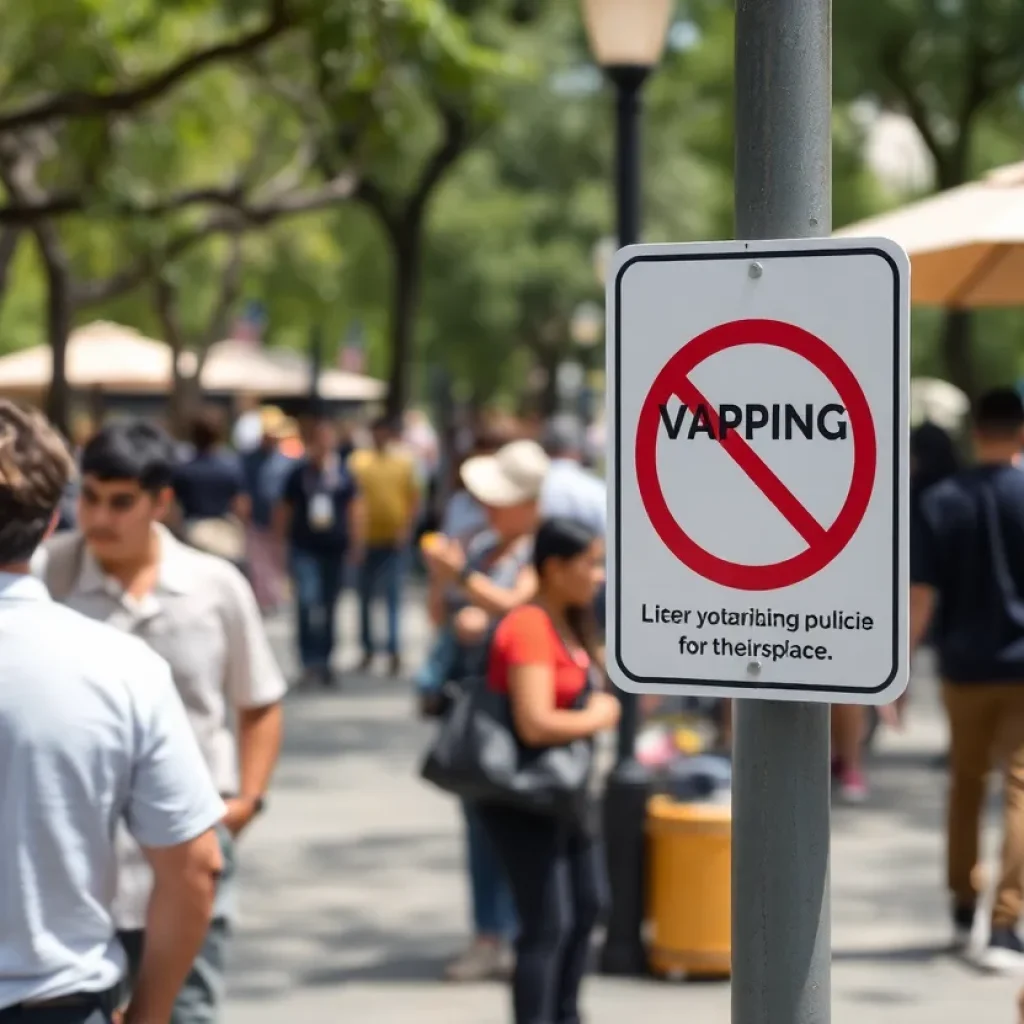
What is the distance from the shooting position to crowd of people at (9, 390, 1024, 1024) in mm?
3328

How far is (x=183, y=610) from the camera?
508 centimetres

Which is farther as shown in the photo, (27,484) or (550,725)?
(550,725)

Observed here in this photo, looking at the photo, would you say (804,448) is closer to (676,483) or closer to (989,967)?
(676,483)

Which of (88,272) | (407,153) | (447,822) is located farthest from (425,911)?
(88,272)

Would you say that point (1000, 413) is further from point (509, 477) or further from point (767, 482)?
point (767, 482)

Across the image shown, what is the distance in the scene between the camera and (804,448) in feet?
9.15

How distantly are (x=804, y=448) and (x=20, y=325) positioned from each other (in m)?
54.2

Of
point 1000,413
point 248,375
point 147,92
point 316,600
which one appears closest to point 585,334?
point 248,375

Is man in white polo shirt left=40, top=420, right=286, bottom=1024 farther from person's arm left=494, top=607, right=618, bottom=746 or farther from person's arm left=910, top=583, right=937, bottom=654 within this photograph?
person's arm left=910, top=583, right=937, bottom=654

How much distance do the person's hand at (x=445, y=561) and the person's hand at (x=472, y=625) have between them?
200mm

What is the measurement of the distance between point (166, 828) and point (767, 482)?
3.67 ft

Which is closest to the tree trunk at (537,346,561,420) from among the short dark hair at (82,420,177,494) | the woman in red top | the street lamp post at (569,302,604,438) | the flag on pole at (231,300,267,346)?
the street lamp post at (569,302,604,438)

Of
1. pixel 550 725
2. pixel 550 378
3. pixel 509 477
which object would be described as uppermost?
pixel 550 378

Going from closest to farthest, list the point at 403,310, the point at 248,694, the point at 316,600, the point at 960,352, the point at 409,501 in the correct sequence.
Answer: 1. the point at 248,694
2. the point at 316,600
3. the point at 409,501
4. the point at 960,352
5. the point at 403,310
